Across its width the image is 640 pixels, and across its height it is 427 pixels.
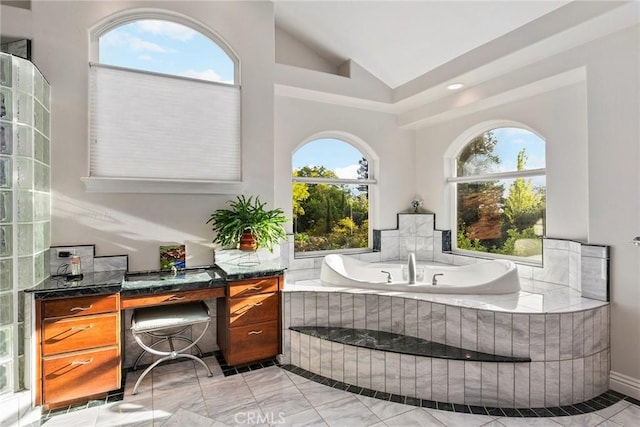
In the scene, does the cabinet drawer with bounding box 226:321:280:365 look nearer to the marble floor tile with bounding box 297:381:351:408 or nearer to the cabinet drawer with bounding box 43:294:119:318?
the marble floor tile with bounding box 297:381:351:408

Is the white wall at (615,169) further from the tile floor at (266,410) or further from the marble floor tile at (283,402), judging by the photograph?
the marble floor tile at (283,402)

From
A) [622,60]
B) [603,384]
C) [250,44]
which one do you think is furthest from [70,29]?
[603,384]

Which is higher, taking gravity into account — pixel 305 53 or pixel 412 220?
pixel 305 53

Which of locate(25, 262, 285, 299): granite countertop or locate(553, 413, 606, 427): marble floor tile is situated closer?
locate(553, 413, 606, 427): marble floor tile

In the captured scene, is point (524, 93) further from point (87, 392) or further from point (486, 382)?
point (87, 392)

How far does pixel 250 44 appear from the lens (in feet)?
11.1

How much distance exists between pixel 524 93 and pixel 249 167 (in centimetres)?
278

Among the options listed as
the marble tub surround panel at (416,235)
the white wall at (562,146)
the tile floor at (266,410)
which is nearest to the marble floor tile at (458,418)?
the tile floor at (266,410)

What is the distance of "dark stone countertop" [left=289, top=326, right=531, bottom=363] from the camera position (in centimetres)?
244

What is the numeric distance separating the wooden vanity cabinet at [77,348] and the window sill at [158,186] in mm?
924

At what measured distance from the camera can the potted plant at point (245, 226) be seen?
3.05 meters

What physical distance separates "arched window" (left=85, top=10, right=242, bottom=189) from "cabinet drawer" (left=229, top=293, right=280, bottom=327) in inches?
43.4

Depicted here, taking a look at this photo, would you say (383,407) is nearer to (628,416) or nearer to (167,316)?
(628,416)

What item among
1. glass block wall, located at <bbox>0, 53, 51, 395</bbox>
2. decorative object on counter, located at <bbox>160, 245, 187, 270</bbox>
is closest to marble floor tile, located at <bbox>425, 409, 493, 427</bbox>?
decorative object on counter, located at <bbox>160, 245, 187, 270</bbox>
